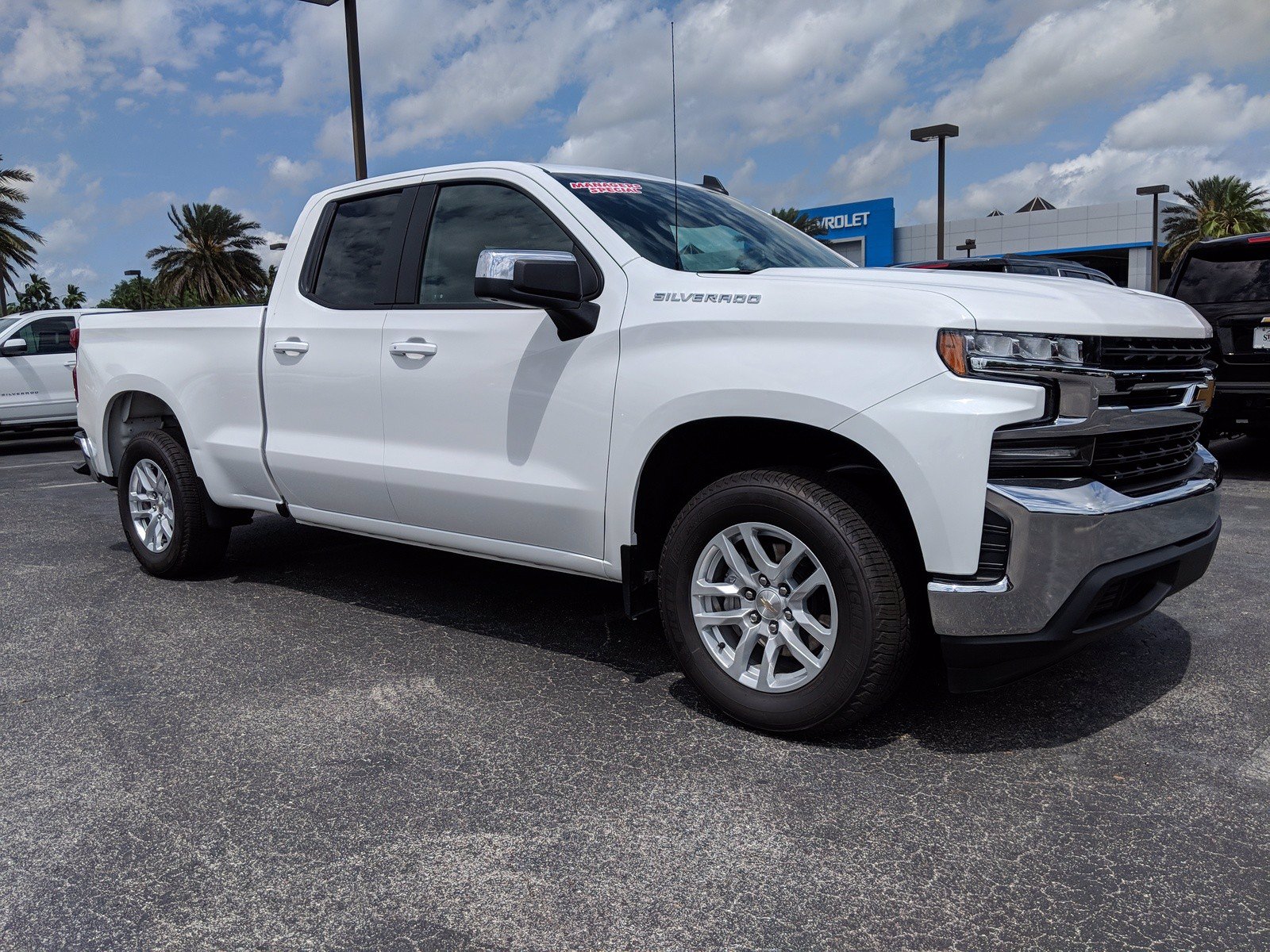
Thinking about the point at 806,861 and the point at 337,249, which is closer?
the point at 806,861

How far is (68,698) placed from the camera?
3.89 m

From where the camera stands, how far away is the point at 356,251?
467 centimetres

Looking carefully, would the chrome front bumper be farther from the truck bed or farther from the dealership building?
the dealership building

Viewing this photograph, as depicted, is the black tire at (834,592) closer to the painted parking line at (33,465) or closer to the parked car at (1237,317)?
the parked car at (1237,317)

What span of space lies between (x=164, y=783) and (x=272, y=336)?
2.29 meters

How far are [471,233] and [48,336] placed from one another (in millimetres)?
11796

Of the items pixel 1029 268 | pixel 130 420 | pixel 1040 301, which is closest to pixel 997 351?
pixel 1040 301

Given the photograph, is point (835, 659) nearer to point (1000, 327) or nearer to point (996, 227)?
point (1000, 327)

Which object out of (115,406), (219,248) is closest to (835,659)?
(115,406)

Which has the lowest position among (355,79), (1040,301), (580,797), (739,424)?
(580,797)

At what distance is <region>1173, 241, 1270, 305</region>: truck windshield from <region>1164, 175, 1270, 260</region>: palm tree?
4540 centimetres

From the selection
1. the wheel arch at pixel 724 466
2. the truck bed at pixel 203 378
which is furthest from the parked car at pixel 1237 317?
the truck bed at pixel 203 378

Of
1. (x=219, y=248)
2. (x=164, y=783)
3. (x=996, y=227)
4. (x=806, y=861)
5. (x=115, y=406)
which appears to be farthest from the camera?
(x=996, y=227)

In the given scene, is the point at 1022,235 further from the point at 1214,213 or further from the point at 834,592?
the point at 834,592
